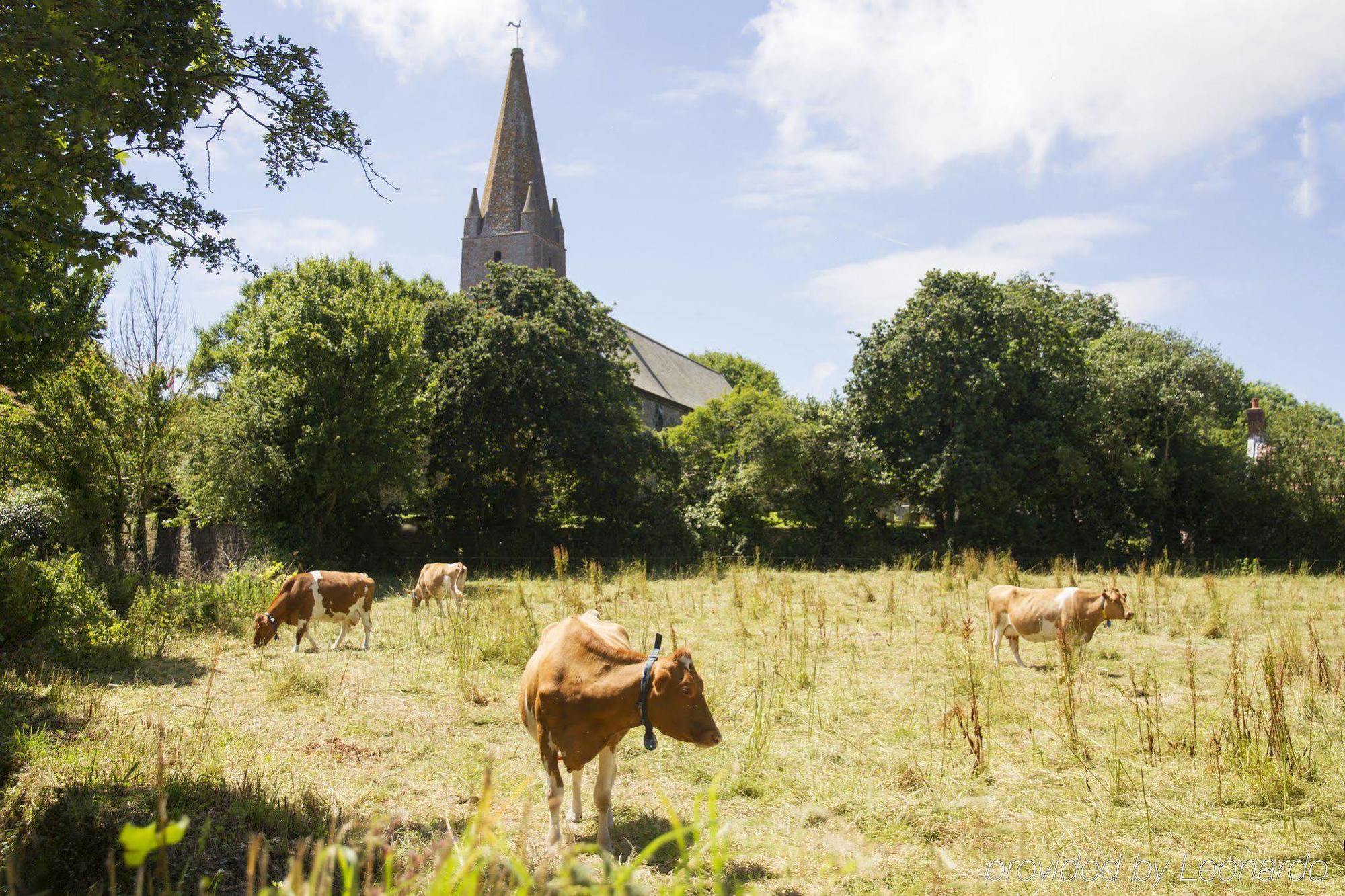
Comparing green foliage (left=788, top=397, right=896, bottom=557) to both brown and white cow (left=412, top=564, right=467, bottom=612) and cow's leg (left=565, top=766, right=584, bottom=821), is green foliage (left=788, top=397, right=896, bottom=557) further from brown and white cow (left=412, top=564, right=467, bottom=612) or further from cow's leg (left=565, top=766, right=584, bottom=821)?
cow's leg (left=565, top=766, right=584, bottom=821)

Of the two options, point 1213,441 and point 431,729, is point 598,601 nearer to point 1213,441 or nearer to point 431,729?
point 431,729

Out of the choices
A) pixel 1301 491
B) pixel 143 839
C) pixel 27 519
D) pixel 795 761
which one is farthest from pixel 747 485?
pixel 143 839

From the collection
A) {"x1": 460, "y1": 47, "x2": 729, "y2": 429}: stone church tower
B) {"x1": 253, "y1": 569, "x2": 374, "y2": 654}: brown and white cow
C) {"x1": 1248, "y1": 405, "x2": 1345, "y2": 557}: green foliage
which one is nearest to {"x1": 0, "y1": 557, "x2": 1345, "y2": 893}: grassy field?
{"x1": 253, "y1": 569, "x2": 374, "y2": 654}: brown and white cow

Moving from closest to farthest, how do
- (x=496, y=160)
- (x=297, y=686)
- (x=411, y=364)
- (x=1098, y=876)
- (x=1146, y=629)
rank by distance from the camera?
(x=1098, y=876) < (x=297, y=686) < (x=1146, y=629) < (x=411, y=364) < (x=496, y=160)

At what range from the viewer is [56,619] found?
9078 millimetres

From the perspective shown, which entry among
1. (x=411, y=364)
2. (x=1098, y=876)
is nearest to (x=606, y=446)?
(x=411, y=364)

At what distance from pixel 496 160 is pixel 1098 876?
5313 centimetres

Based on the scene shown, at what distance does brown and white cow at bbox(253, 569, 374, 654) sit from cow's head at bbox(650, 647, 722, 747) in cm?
747

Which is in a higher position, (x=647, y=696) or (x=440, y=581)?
(x=647, y=696)

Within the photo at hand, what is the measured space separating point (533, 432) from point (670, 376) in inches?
1141

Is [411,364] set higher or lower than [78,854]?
higher

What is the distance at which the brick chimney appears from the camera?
23.1 meters

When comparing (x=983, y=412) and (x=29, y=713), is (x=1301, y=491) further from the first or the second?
(x=29, y=713)

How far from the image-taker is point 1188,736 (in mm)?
6434
